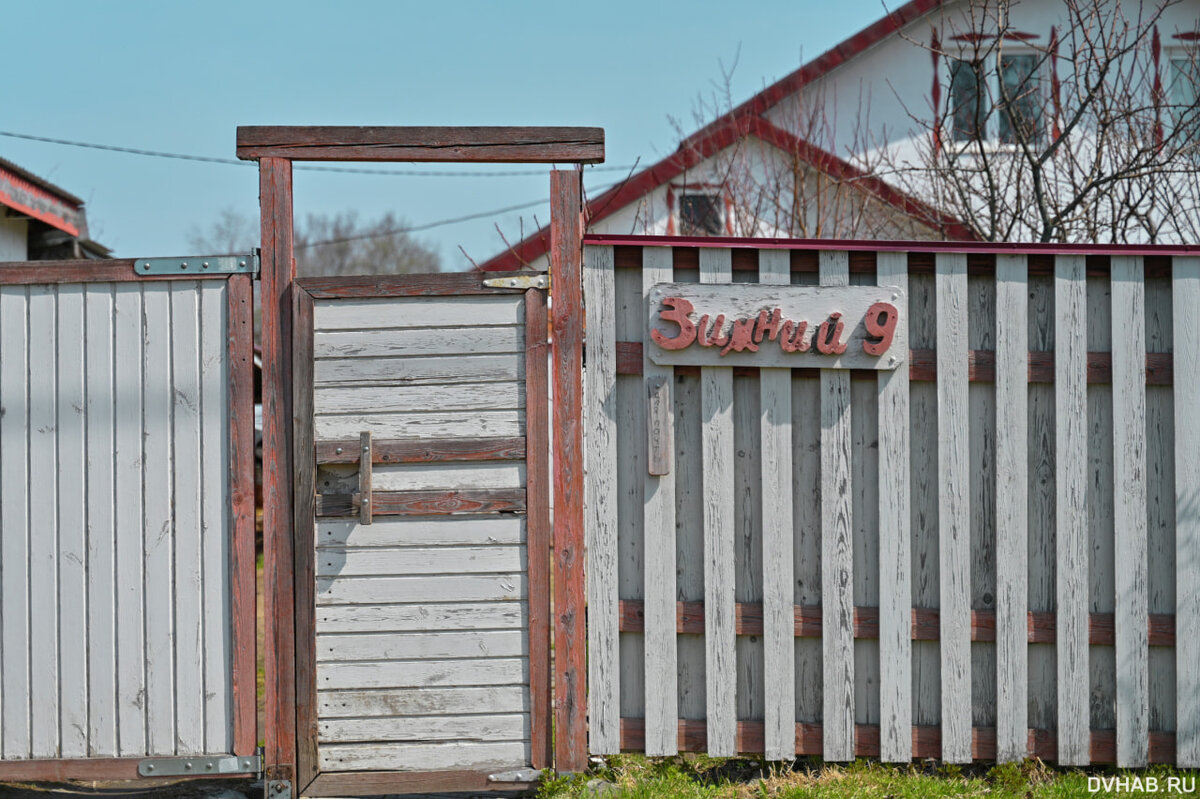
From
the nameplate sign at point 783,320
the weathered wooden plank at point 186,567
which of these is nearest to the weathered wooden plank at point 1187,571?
the nameplate sign at point 783,320

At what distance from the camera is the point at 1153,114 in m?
9.55

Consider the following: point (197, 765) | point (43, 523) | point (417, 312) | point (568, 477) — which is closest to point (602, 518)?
point (568, 477)

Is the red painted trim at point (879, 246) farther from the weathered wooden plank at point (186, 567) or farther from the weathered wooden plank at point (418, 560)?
the weathered wooden plank at point (186, 567)

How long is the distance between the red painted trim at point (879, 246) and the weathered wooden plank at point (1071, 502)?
0.11 meters

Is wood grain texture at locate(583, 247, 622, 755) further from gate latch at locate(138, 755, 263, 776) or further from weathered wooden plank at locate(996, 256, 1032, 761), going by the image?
weathered wooden plank at locate(996, 256, 1032, 761)

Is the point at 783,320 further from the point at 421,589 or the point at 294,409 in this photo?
the point at 294,409

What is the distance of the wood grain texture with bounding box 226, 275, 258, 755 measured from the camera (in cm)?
408

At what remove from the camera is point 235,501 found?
4098 mm

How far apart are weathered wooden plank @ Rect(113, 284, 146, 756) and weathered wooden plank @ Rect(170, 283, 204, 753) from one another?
150 millimetres

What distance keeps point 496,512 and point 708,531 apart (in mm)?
935

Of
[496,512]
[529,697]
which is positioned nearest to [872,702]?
[529,697]

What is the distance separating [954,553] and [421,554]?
92.4 inches

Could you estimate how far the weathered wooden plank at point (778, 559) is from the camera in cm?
416

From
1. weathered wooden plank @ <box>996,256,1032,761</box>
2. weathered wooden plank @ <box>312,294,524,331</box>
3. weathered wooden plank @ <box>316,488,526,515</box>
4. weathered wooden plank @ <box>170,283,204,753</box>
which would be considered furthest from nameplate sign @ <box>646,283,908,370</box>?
weathered wooden plank @ <box>170,283,204,753</box>
